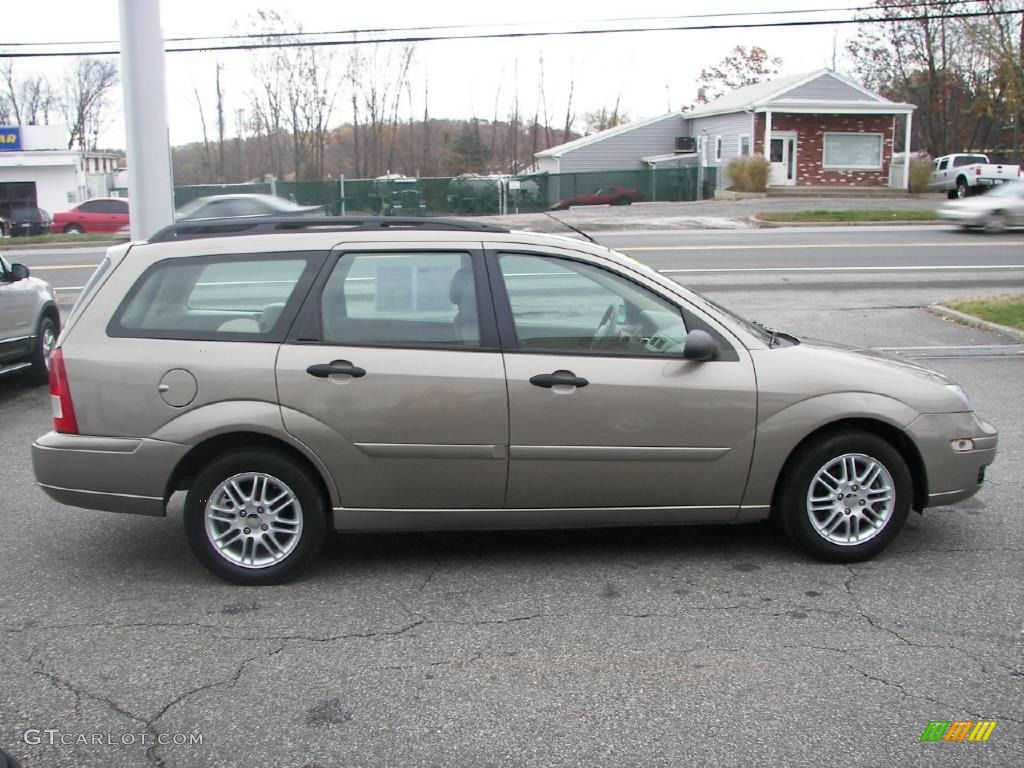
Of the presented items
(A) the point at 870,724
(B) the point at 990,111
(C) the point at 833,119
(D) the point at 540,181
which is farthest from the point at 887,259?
(B) the point at 990,111

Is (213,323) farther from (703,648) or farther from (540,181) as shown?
(540,181)

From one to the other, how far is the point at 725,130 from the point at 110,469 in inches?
1901

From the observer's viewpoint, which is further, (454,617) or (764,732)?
(454,617)

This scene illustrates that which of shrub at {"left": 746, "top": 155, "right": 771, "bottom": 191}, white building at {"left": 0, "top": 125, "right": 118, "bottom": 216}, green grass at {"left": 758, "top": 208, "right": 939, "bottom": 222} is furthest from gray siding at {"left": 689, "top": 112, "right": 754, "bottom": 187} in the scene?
white building at {"left": 0, "top": 125, "right": 118, "bottom": 216}

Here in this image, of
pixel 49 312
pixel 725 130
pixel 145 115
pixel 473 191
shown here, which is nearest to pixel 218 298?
pixel 49 312

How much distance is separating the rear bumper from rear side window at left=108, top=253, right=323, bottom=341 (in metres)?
0.53

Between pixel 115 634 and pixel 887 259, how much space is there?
64.6 ft

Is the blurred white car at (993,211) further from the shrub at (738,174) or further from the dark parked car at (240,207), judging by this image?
the dark parked car at (240,207)

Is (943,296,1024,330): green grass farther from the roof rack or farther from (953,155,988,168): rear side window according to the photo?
(953,155,988,168): rear side window

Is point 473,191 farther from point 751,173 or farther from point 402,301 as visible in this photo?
point 402,301

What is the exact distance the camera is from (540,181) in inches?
1646

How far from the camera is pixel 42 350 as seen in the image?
1018cm
